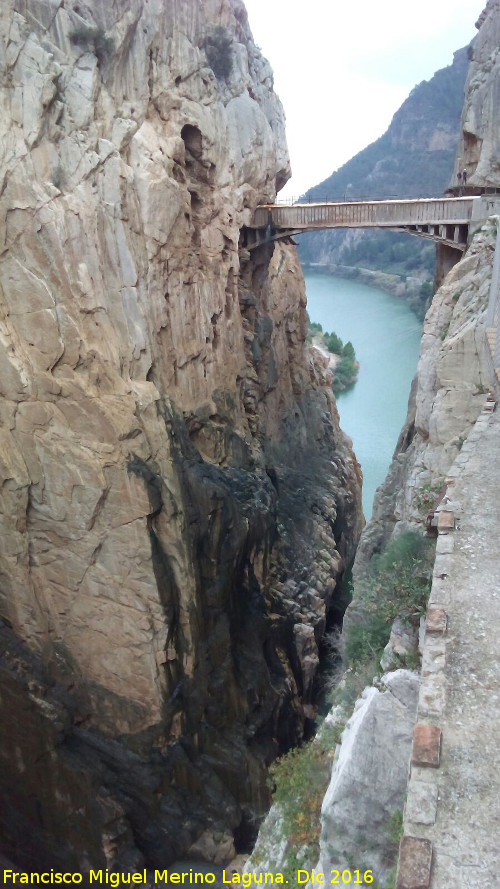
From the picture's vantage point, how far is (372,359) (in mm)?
38500

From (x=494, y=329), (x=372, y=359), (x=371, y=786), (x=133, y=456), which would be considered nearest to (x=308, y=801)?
(x=371, y=786)

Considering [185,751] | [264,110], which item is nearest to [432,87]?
[264,110]

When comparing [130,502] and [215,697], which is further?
[215,697]

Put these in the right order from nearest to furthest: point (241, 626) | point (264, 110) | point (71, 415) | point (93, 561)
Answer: point (71, 415) < point (93, 561) < point (241, 626) < point (264, 110)

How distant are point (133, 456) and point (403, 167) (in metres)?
64.1

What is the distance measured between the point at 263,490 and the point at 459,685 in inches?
376

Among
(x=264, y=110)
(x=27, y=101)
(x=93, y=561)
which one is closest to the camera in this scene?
(x=27, y=101)

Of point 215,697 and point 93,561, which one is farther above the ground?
point 93,561

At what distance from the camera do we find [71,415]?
35.8ft

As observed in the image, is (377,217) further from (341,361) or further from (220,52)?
(341,361)

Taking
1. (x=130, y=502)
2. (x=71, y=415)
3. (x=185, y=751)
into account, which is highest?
Answer: (x=71, y=415)

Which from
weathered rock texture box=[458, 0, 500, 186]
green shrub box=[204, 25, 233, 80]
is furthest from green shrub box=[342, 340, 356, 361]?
green shrub box=[204, 25, 233, 80]

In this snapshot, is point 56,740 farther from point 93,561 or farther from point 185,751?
point 93,561

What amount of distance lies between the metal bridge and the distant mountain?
4187 centimetres
